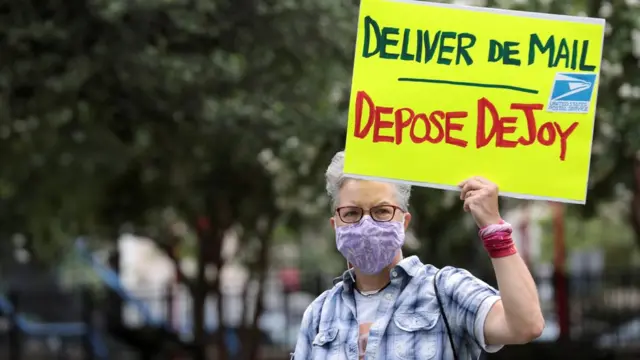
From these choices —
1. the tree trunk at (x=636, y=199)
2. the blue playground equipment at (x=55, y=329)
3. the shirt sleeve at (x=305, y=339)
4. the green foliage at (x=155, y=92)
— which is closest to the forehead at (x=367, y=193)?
the shirt sleeve at (x=305, y=339)

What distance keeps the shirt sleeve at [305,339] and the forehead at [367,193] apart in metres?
0.38

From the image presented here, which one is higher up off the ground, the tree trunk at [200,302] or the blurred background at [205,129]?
the blurred background at [205,129]

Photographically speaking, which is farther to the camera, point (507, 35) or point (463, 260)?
point (463, 260)

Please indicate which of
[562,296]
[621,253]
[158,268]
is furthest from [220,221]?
[158,268]

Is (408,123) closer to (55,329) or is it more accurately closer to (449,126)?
(449,126)

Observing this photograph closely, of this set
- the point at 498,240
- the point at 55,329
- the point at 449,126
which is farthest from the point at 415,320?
the point at 55,329

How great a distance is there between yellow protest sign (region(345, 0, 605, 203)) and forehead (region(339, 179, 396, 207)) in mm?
40

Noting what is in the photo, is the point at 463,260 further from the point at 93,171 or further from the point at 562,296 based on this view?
the point at 93,171

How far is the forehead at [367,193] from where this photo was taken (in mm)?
3252

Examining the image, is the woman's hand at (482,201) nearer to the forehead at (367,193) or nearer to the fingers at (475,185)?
the fingers at (475,185)

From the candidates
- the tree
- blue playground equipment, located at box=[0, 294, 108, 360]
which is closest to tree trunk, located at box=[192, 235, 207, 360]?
blue playground equipment, located at box=[0, 294, 108, 360]

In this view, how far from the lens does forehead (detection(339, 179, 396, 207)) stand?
3.25 meters

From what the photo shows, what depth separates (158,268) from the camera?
58656 millimetres

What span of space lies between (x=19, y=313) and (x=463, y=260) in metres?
7.34
